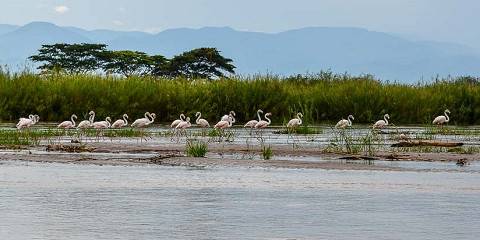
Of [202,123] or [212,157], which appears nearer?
[212,157]

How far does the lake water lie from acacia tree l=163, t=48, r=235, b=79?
6064cm

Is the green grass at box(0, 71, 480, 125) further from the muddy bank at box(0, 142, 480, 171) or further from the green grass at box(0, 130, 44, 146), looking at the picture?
the muddy bank at box(0, 142, 480, 171)

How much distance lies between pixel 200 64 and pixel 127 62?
605 cm

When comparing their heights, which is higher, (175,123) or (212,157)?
(175,123)

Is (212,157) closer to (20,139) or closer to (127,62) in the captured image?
(20,139)

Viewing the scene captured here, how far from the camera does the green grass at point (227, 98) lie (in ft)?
133

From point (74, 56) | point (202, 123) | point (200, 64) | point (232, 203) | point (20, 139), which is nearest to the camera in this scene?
point (232, 203)

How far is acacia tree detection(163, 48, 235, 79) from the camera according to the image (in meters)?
80.2

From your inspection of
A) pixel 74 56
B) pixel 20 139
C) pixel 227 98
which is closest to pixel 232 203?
pixel 20 139

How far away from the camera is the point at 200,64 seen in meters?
80.8

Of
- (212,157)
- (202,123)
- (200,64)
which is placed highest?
(200,64)

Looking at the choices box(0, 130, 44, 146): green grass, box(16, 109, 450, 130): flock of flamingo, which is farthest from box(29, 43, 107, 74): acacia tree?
box(0, 130, 44, 146): green grass

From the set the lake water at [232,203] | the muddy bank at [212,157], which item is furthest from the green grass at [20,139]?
the lake water at [232,203]

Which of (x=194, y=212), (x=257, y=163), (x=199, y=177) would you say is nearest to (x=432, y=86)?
(x=257, y=163)
